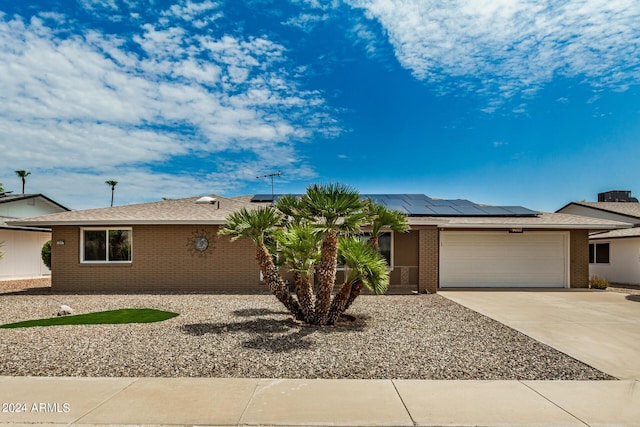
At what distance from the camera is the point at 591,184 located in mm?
30859

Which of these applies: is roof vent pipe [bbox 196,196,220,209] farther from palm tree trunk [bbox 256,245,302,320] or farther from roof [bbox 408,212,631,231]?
roof [bbox 408,212,631,231]

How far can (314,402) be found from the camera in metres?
4.63

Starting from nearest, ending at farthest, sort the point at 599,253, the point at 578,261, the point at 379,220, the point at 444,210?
the point at 379,220 → the point at 578,261 → the point at 444,210 → the point at 599,253

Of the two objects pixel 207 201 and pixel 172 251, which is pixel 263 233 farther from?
pixel 207 201

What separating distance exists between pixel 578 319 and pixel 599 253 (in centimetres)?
1473

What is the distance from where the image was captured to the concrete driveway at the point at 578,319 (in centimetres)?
658

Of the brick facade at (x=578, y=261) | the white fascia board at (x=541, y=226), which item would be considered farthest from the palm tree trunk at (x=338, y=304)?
the brick facade at (x=578, y=261)

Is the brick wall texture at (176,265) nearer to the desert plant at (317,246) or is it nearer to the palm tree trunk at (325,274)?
the desert plant at (317,246)

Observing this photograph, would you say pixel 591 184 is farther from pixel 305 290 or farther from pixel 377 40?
pixel 305 290

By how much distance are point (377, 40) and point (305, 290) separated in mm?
9143

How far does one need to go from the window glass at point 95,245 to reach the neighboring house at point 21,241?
5570mm

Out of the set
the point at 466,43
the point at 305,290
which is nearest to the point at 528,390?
the point at 305,290

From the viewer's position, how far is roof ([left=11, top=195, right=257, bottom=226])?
558 inches

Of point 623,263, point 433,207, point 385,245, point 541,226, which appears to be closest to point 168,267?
point 385,245
